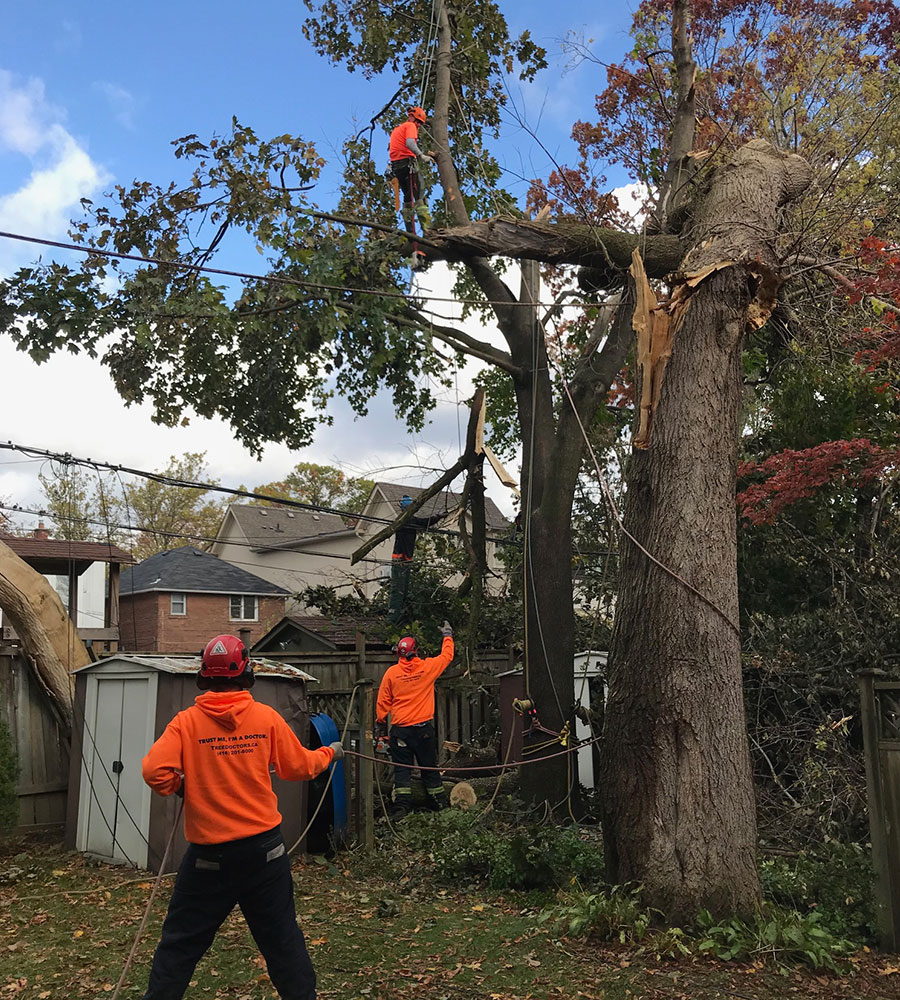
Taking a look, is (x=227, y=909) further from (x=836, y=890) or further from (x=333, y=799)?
(x=333, y=799)

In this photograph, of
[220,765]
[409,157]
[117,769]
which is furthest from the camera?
[409,157]

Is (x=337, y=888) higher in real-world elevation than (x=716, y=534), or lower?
lower

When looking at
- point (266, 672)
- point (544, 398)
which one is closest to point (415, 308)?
point (544, 398)

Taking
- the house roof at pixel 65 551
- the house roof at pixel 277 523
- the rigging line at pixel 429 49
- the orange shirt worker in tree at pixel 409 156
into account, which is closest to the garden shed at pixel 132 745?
the orange shirt worker in tree at pixel 409 156

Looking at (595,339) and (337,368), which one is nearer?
(595,339)

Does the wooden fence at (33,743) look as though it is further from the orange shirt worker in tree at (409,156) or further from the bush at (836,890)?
the bush at (836,890)

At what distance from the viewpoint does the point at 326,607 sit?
16562mm

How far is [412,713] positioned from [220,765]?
569cm

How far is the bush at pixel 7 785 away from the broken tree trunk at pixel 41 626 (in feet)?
3.29

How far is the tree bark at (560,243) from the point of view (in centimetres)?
779

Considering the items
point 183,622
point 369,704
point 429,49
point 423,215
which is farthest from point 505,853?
point 183,622

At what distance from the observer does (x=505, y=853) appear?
7.46m

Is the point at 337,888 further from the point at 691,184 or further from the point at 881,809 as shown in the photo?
the point at 691,184

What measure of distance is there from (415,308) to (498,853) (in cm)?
577
